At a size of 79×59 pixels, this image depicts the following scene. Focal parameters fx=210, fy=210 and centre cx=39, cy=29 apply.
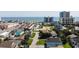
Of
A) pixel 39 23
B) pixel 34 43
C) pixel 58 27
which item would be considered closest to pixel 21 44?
pixel 34 43

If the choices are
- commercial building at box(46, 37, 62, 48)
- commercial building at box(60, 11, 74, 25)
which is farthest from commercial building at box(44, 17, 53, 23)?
commercial building at box(46, 37, 62, 48)

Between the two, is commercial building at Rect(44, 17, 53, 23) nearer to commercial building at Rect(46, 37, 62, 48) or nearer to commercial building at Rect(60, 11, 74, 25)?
commercial building at Rect(60, 11, 74, 25)

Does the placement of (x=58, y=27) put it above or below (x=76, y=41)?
above

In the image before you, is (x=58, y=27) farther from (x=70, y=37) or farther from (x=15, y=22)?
(x=15, y=22)

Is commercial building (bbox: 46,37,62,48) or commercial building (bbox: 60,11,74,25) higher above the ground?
commercial building (bbox: 60,11,74,25)

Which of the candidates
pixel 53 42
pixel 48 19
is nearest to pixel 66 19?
pixel 48 19

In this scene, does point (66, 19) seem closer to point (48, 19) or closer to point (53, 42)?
point (48, 19)
